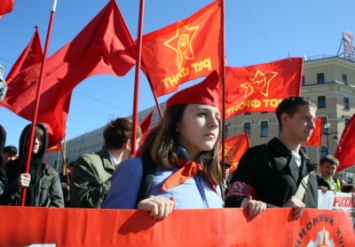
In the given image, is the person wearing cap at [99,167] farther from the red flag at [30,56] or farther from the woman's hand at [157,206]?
the red flag at [30,56]

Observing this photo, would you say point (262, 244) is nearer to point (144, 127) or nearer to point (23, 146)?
point (23, 146)

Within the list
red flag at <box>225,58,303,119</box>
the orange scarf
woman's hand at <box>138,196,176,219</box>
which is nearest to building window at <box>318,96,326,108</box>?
red flag at <box>225,58,303,119</box>

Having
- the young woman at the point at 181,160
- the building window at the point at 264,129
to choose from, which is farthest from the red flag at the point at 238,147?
the building window at the point at 264,129

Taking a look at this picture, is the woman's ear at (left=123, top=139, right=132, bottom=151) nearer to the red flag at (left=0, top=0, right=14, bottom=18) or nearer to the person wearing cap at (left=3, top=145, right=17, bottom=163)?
the red flag at (left=0, top=0, right=14, bottom=18)

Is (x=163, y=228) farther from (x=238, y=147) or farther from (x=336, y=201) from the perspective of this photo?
(x=238, y=147)

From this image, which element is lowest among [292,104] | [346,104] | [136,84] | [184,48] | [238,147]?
[292,104]

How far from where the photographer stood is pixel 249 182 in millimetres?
2441

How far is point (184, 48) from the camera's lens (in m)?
5.24

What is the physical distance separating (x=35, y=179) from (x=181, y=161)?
6.31 feet

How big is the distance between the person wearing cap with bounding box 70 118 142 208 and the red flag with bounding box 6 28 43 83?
3.10 m

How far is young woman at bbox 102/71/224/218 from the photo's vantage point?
5.66ft

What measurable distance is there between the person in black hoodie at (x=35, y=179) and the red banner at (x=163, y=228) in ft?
6.68

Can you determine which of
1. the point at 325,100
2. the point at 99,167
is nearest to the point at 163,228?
the point at 99,167

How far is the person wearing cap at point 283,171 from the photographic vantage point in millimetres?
2438
